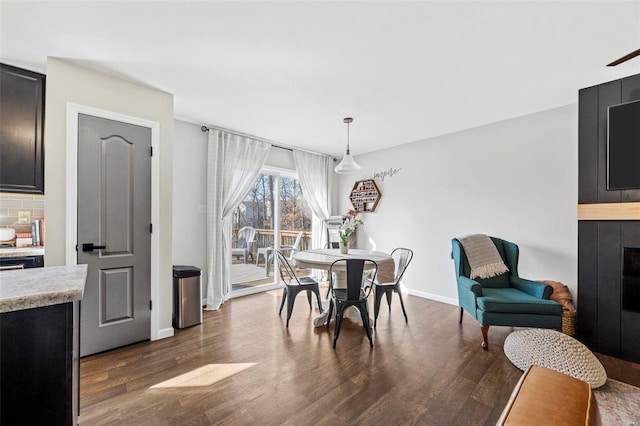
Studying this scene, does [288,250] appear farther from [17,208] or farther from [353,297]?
[17,208]

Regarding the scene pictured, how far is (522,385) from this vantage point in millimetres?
1115

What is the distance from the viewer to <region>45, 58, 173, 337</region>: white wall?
7.27 ft

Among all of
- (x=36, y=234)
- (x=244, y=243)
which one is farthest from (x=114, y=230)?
(x=244, y=243)

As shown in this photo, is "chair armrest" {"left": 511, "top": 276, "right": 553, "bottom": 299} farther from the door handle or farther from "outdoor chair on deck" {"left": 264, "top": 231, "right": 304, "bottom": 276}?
the door handle

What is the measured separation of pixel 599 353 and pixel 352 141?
3728 millimetres

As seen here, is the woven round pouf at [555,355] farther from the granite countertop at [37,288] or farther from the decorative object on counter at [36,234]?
the decorative object on counter at [36,234]

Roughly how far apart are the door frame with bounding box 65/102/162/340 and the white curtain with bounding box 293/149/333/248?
8.20 ft

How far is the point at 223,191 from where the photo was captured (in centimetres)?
387

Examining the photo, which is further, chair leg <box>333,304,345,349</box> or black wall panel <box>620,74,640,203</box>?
chair leg <box>333,304,345,349</box>

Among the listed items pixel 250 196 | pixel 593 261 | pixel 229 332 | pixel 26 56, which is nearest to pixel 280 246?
pixel 250 196

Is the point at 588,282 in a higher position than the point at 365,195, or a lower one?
lower

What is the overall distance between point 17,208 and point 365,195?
14.8ft

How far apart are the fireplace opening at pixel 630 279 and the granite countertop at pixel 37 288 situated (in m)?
3.87

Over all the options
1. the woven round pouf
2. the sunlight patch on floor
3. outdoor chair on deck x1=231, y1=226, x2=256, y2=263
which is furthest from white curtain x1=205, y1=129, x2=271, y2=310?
the woven round pouf
